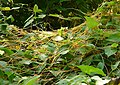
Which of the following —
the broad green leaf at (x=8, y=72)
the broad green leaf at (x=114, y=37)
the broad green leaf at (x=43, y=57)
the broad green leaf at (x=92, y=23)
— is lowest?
the broad green leaf at (x=8, y=72)

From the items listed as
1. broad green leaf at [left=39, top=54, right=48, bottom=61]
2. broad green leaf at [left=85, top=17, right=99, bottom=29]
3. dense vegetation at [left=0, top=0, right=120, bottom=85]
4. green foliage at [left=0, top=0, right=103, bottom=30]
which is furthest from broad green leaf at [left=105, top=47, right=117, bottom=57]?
green foliage at [left=0, top=0, right=103, bottom=30]

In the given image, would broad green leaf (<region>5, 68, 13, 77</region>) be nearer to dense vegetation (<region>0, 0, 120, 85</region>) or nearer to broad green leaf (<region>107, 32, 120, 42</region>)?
dense vegetation (<region>0, 0, 120, 85</region>)

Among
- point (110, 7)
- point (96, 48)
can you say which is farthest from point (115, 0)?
point (96, 48)

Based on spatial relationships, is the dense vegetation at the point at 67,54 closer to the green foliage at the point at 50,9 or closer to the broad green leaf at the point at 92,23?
the broad green leaf at the point at 92,23

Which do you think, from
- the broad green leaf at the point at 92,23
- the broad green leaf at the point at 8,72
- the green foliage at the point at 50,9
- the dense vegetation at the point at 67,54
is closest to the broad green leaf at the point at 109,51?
→ the dense vegetation at the point at 67,54

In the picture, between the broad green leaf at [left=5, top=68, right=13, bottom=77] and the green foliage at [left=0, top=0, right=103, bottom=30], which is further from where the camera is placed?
the green foliage at [left=0, top=0, right=103, bottom=30]

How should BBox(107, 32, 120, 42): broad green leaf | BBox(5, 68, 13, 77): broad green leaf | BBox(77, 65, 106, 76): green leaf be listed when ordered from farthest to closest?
BBox(107, 32, 120, 42): broad green leaf
BBox(5, 68, 13, 77): broad green leaf
BBox(77, 65, 106, 76): green leaf

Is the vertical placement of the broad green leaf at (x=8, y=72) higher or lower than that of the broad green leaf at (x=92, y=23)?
lower

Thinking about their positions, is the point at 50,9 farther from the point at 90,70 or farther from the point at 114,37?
the point at 90,70

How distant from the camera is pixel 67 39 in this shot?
1.49 meters

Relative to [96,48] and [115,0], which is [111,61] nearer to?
[96,48]

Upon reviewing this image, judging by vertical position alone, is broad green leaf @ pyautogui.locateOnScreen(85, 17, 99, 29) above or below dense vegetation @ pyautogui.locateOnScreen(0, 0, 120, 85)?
above

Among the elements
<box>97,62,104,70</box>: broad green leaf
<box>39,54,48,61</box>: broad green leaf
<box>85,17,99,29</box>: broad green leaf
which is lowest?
<box>97,62,104,70</box>: broad green leaf

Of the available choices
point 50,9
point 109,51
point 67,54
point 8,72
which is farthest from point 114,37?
point 50,9
